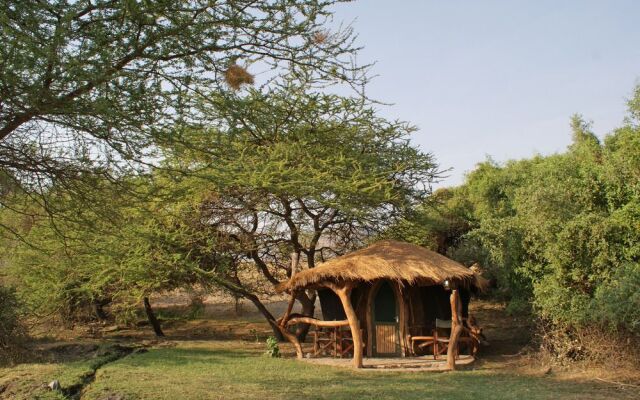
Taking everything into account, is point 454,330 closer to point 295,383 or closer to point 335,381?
point 335,381

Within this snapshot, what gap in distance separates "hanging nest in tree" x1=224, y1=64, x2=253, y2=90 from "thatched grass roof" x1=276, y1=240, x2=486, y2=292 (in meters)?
7.08

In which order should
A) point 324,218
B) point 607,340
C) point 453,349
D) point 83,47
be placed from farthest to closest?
1. point 324,218
2. point 453,349
3. point 607,340
4. point 83,47

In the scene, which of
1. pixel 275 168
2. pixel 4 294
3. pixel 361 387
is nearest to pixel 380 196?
pixel 275 168

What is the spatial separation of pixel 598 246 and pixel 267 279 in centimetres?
1002

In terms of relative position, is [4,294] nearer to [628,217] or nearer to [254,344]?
[254,344]

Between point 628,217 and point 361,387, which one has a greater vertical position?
point 628,217

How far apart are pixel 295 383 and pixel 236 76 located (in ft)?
19.8

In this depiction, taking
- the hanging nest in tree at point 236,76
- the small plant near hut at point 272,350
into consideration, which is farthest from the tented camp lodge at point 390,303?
the hanging nest in tree at point 236,76

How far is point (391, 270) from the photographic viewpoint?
41.7 ft

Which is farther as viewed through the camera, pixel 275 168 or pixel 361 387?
pixel 275 168

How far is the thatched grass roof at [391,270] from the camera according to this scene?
12.7 metres

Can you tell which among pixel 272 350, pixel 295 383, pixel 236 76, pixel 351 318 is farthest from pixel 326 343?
pixel 236 76

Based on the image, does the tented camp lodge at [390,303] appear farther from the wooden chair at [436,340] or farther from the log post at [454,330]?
the log post at [454,330]

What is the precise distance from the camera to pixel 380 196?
617 inches
